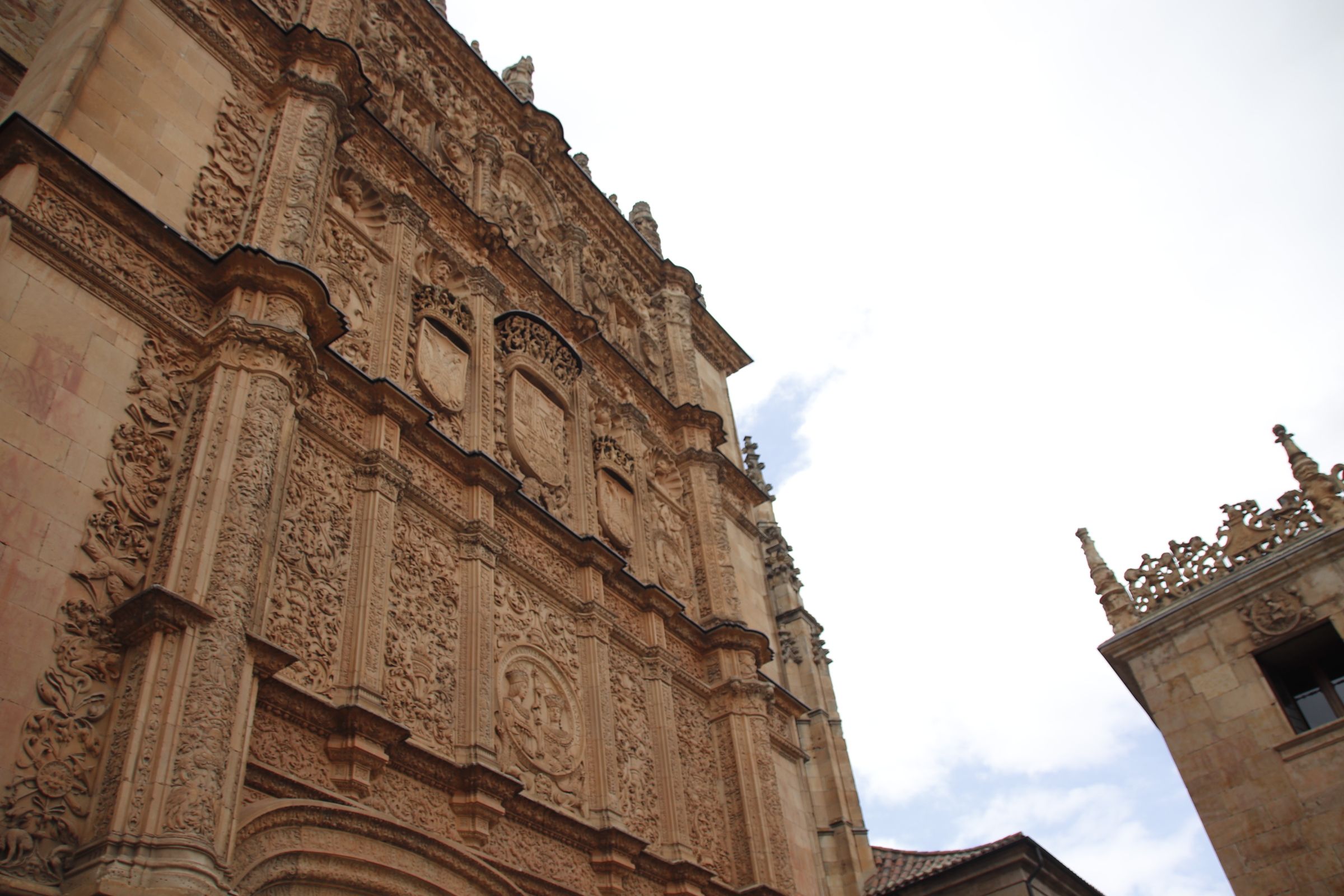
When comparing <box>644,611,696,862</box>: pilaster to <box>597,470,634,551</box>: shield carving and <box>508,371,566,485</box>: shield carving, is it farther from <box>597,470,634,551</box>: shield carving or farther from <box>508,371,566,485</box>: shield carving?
<box>508,371,566,485</box>: shield carving

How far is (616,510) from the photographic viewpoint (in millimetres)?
12258

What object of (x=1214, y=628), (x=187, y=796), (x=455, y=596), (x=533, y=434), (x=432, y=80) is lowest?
(x=187, y=796)

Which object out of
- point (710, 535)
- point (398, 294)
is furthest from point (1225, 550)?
point (398, 294)

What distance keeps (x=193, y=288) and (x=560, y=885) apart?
5384 millimetres

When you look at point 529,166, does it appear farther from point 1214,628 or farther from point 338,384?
point 1214,628

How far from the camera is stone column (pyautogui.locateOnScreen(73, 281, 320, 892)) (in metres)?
4.91

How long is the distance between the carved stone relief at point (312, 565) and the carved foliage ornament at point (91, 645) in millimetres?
1066

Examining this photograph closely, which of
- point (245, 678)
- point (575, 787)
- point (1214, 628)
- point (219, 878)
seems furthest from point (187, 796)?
point (1214, 628)

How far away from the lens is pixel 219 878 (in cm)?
500

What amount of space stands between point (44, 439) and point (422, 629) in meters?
3.19

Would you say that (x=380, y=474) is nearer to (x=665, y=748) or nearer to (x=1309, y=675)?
(x=665, y=748)

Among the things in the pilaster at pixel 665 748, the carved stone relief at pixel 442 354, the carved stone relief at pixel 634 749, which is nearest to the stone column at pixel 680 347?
the pilaster at pixel 665 748

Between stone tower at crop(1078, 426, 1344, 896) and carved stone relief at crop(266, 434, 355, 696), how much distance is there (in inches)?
437

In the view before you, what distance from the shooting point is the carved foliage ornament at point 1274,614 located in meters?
13.0
